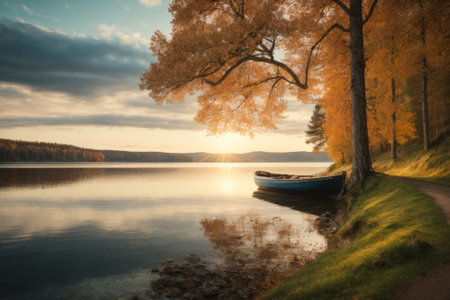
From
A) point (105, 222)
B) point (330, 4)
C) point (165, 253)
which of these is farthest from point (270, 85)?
point (105, 222)

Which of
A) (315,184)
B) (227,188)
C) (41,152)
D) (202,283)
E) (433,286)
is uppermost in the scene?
(41,152)

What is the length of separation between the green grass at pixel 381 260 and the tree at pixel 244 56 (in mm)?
6241

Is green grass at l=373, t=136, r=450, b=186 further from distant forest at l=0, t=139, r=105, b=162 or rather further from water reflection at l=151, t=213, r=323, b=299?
distant forest at l=0, t=139, r=105, b=162

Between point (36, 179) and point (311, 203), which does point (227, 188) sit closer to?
point (311, 203)

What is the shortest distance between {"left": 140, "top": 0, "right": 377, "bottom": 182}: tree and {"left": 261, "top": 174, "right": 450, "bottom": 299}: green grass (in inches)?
246

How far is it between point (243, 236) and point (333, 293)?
777cm

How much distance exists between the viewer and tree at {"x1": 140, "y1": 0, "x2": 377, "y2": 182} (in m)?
11.8

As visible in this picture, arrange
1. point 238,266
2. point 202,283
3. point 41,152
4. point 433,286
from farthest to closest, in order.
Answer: point 41,152 → point 238,266 → point 202,283 → point 433,286

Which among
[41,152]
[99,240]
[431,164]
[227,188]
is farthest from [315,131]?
[41,152]

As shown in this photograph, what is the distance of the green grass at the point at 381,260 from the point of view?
5.03 metres

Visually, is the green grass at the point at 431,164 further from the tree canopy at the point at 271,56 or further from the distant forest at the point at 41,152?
the distant forest at the point at 41,152

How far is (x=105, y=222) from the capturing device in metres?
16.7

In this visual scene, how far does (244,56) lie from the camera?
13.2 m

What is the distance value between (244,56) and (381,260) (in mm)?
10456
